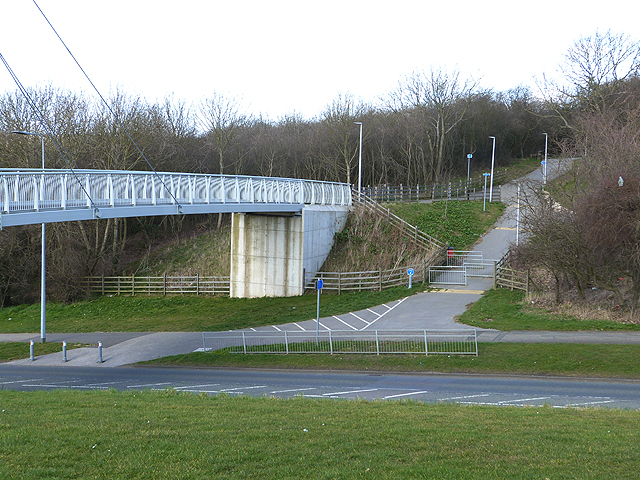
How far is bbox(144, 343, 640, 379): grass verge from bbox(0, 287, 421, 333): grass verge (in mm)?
6228

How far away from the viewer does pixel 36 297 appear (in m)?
39.6

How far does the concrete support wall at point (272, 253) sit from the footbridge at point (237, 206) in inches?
2.3

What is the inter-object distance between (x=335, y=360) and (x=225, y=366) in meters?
4.01

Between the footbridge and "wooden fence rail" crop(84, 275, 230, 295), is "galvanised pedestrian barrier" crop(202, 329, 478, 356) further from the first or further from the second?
"wooden fence rail" crop(84, 275, 230, 295)

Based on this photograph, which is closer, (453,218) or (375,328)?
(375,328)

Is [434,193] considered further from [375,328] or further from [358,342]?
[358,342]

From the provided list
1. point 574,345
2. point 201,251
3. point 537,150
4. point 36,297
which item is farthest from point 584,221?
point 537,150

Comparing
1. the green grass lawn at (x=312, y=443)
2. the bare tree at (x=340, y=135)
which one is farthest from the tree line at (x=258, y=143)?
the green grass lawn at (x=312, y=443)

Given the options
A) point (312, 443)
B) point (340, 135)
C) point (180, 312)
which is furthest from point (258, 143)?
point (312, 443)

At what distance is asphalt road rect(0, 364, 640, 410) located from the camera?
563 inches

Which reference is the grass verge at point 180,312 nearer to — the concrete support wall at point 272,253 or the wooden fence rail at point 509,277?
the concrete support wall at point 272,253

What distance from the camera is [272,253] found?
113 feet

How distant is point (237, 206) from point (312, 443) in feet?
70.4

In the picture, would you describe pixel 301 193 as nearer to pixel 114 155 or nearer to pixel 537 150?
pixel 114 155
